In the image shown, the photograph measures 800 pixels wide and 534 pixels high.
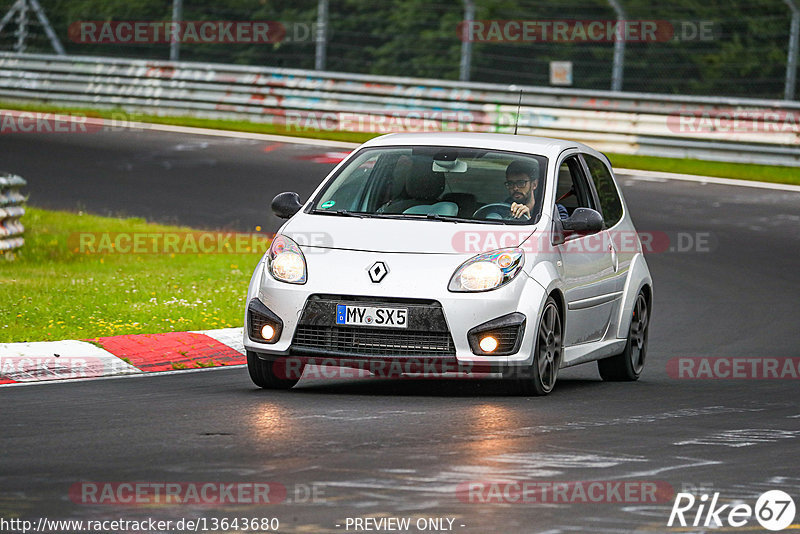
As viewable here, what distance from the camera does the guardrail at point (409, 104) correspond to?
968 inches

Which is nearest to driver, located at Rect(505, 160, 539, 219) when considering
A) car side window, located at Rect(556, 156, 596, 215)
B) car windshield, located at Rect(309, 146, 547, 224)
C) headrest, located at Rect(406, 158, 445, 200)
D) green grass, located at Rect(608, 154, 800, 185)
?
car windshield, located at Rect(309, 146, 547, 224)

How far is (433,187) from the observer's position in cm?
1039

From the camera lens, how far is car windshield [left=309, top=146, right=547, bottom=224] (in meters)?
10.1

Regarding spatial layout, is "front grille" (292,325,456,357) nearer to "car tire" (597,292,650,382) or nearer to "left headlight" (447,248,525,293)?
"left headlight" (447,248,525,293)

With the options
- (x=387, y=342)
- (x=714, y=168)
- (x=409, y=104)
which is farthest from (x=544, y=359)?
(x=409, y=104)

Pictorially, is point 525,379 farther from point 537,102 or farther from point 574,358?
point 537,102

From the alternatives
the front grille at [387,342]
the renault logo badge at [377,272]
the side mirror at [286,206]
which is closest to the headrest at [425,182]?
the side mirror at [286,206]

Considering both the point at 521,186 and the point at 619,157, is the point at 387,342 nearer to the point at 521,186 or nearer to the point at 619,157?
the point at 521,186

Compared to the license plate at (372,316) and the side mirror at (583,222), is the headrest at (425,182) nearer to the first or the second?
the side mirror at (583,222)

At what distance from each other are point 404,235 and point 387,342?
2.30 feet

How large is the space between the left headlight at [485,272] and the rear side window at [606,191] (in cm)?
190

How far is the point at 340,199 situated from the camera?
10398 millimetres

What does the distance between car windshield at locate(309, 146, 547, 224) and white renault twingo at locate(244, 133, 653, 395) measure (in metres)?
0.01

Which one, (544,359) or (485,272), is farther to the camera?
(544,359)
